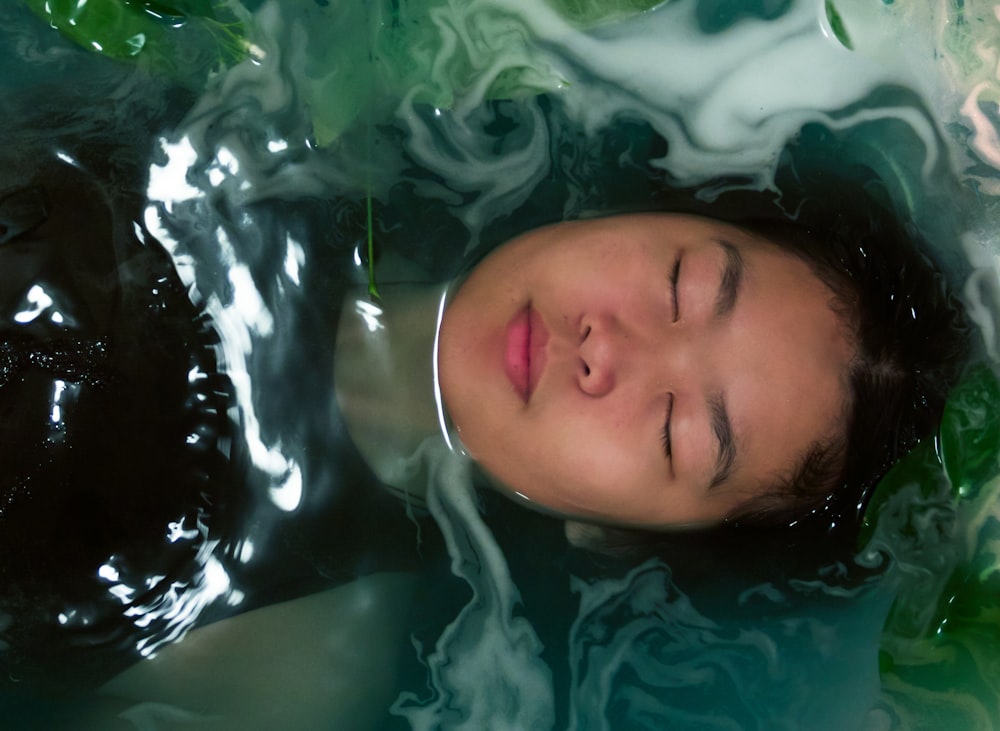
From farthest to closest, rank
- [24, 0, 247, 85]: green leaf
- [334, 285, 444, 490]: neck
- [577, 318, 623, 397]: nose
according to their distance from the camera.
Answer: [334, 285, 444, 490]: neck < [24, 0, 247, 85]: green leaf < [577, 318, 623, 397]: nose

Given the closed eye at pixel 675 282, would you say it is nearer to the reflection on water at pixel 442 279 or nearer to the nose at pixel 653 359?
the nose at pixel 653 359

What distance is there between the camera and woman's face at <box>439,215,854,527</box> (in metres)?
1.09

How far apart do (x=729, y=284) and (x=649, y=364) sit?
0.15 metres

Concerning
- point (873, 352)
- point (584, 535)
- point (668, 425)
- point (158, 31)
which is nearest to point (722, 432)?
point (668, 425)

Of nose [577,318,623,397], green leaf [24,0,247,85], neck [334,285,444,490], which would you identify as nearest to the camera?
nose [577,318,623,397]

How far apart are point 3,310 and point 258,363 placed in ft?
1.11

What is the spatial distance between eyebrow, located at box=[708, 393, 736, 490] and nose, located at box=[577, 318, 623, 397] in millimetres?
132

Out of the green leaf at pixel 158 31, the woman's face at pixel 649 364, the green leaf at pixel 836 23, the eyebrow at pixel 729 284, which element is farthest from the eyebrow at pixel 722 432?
the green leaf at pixel 158 31

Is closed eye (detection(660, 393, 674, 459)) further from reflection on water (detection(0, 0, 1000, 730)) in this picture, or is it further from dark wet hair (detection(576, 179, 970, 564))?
reflection on water (detection(0, 0, 1000, 730))

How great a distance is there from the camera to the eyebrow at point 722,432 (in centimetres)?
109

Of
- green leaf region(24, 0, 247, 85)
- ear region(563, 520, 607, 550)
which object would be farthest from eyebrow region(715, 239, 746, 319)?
green leaf region(24, 0, 247, 85)

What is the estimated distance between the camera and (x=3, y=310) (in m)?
1.05

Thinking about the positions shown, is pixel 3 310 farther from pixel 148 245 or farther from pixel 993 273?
pixel 993 273

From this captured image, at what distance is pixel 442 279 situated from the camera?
141 cm
